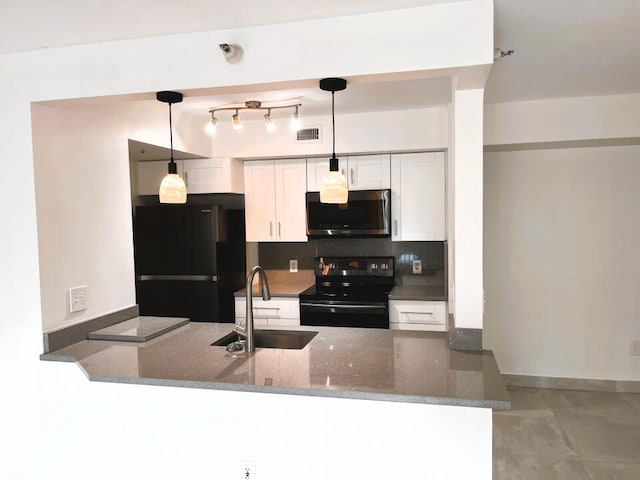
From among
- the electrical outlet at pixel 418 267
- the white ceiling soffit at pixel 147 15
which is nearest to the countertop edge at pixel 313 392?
the white ceiling soffit at pixel 147 15

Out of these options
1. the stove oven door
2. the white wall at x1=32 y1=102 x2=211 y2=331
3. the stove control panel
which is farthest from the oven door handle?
the white wall at x1=32 y1=102 x2=211 y2=331

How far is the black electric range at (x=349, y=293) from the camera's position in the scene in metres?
3.61

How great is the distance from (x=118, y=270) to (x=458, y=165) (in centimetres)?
198

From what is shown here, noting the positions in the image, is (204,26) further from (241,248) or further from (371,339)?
(241,248)

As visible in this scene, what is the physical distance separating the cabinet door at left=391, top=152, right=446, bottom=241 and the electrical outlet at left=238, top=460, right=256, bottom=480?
2.41m

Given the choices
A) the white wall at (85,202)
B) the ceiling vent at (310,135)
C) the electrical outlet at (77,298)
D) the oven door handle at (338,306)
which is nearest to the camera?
the white wall at (85,202)

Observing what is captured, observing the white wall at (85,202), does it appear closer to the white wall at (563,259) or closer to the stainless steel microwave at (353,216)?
the stainless steel microwave at (353,216)

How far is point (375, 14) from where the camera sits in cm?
178

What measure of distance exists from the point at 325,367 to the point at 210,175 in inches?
97.6

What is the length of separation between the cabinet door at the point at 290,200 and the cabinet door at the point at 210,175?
432mm

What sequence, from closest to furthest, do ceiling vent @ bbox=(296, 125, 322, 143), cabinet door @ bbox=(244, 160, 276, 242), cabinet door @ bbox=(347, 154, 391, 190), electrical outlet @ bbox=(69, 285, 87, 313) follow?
electrical outlet @ bbox=(69, 285, 87, 313), ceiling vent @ bbox=(296, 125, 322, 143), cabinet door @ bbox=(347, 154, 391, 190), cabinet door @ bbox=(244, 160, 276, 242)

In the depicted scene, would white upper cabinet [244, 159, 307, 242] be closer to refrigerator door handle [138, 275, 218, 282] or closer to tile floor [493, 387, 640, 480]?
refrigerator door handle [138, 275, 218, 282]

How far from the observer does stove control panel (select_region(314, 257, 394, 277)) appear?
4145mm

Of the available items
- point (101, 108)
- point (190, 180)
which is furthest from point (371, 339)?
point (190, 180)
